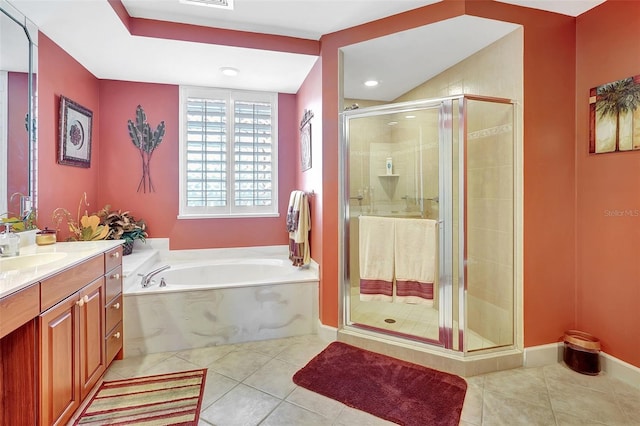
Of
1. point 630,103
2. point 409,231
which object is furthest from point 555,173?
point 409,231

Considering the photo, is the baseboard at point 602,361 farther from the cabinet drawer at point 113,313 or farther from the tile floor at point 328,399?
the cabinet drawer at point 113,313

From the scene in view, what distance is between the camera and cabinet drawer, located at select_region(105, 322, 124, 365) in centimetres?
199

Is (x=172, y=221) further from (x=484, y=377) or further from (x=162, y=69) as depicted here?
(x=484, y=377)

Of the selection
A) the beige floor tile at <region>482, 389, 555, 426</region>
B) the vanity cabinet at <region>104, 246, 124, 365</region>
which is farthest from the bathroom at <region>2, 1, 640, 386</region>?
the vanity cabinet at <region>104, 246, 124, 365</region>

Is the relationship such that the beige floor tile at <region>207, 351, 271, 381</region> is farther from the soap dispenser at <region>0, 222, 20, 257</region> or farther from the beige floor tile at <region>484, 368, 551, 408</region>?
the beige floor tile at <region>484, 368, 551, 408</region>

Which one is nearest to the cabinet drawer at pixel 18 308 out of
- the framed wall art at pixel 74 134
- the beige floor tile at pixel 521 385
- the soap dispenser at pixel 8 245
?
the soap dispenser at pixel 8 245

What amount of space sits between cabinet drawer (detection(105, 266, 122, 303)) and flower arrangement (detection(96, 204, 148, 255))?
856mm

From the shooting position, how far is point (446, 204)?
2186 mm

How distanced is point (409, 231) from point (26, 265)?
2.41 m

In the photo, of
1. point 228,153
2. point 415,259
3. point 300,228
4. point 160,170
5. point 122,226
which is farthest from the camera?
point 228,153

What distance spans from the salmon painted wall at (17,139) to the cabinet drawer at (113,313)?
0.81 m

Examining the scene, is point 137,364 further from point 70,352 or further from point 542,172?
point 542,172

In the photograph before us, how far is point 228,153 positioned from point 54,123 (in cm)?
145

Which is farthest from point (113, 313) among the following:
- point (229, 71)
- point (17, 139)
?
point (229, 71)
